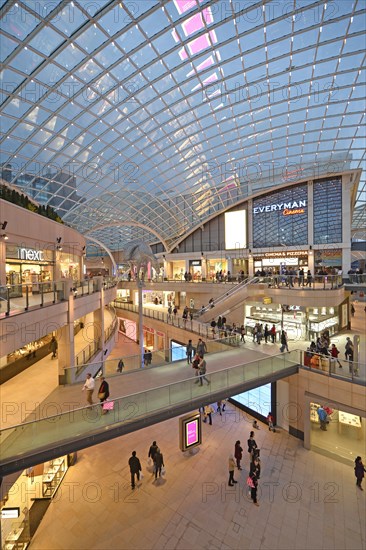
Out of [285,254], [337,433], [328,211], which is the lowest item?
[337,433]

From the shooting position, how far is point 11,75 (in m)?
18.9

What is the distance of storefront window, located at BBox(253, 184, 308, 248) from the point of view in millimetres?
40156

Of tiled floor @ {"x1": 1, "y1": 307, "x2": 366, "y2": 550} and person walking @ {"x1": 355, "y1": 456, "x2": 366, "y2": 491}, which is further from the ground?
person walking @ {"x1": 355, "y1": 456, "x2": 366, "y2": 491}

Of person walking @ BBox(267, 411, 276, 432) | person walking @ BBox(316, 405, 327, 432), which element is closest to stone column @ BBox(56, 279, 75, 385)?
person walking @ BBox(267, 411, 276, 432)

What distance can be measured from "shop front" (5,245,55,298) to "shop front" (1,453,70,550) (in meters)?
7.27

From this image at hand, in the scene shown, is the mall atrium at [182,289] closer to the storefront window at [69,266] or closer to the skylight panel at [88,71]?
the skylight panel at [88,71]

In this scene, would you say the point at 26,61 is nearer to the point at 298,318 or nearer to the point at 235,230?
the point at 298,318

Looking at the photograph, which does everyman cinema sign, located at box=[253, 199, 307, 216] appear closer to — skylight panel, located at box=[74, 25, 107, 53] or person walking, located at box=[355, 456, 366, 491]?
skylight panel, located at box=[74, 25, 107, 53]

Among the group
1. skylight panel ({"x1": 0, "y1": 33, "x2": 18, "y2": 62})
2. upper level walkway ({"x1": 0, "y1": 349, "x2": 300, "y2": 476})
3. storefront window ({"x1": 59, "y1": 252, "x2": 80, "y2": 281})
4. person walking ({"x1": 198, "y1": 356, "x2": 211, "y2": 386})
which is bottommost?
upper level walkway ({"x1": 0, "y1": 349, "x2": 300, "y2": 476})

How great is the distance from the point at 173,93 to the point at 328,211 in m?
24.7

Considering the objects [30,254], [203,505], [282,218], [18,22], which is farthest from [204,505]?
[282,218]

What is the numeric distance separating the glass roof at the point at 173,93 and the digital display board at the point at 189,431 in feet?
72.1

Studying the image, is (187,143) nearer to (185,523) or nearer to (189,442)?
(189,442)

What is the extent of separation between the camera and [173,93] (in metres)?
25.5
